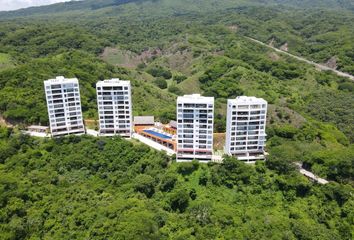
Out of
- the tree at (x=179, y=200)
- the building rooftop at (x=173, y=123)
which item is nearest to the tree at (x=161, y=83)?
the building rooftop at (x=173, y=123)

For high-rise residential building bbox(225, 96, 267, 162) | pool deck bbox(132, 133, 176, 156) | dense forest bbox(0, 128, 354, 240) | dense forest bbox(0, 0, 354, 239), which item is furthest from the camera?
pool deck bbox(132, 133, 176, 156)

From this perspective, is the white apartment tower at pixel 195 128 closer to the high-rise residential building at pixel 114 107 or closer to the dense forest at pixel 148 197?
the dense forest at pixel 148 197

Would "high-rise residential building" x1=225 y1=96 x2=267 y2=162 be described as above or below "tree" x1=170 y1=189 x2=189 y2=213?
above

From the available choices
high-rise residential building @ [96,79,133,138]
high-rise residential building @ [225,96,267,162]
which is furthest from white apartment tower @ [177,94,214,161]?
high-rise residential building @ [96,79,133,138]

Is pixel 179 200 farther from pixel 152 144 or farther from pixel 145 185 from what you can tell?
pixel 152 144

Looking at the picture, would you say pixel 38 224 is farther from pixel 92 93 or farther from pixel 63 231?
pixel 92 93

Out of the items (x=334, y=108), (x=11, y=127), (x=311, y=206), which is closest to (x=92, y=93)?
(x=11, y=127)

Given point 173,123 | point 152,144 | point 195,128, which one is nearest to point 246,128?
point 195,128

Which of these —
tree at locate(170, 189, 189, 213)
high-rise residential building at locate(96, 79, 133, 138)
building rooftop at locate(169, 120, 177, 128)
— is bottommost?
tree at locate(170, 189, 189, 213)

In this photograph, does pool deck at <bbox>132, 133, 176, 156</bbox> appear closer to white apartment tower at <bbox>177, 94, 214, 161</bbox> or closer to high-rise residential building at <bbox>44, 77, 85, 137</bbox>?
white apartment tower at <bbox>177, 94, 214, 161</bbox>
